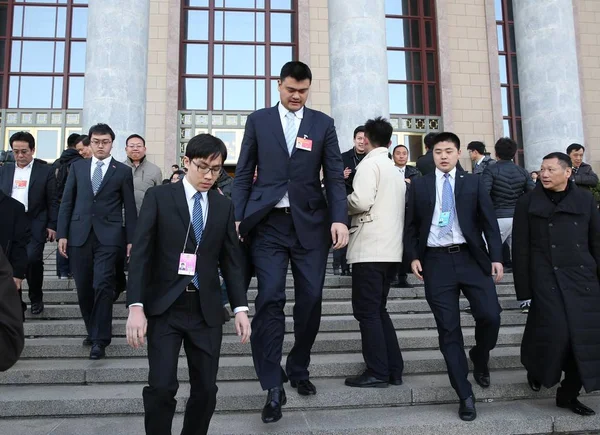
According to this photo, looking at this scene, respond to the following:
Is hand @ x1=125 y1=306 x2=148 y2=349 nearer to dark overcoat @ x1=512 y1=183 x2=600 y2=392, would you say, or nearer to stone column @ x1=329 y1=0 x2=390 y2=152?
dark overcoat @ x1=512 y1=183 x2=600 y2=392

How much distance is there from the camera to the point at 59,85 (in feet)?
50.1

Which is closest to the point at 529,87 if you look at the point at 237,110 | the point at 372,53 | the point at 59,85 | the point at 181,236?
the point at 372,53

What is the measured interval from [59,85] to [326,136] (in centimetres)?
→ 1374

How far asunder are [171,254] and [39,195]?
3567mm

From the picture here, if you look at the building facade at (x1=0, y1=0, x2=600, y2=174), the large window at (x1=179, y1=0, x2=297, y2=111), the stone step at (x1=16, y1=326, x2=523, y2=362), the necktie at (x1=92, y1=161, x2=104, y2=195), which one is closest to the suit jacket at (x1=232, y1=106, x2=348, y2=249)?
the stone step at (x1=16, y1=326, x2=523, y2=362)

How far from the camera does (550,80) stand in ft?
38.5

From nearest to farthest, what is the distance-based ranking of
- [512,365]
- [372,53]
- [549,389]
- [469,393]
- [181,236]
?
[181,236] < [469,393] < [549,389] < [512,365] < [372,53]

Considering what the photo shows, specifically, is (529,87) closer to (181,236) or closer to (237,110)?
(237,110)

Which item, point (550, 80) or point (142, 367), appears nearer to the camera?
point (142, 367)

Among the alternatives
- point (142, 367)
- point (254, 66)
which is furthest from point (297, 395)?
point (254, 66)

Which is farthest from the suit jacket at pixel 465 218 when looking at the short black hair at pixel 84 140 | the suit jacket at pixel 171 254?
the short black hair at pixel 84 140

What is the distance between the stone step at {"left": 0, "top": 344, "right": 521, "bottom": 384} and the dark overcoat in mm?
825

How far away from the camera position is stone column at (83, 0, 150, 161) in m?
9.55

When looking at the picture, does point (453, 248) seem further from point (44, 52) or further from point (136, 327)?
point (44, 52)
